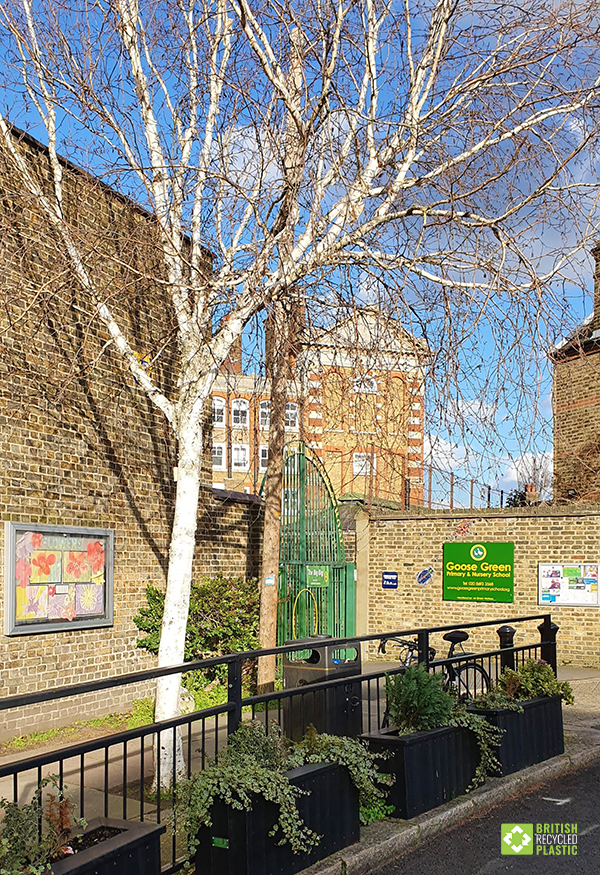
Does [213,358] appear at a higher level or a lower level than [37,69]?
lower

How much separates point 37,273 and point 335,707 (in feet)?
20.0

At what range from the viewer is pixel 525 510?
57.3 feet

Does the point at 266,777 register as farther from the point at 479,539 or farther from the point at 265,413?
the point at 479,539

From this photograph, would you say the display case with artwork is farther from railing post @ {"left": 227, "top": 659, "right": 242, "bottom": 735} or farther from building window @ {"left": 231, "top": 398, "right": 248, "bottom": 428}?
railing post @ {"left": 227, "top": 659, "right": 242, "bottom": 735}

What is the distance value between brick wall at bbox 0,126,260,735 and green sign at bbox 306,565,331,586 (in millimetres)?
1932

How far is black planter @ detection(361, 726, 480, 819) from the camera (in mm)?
6438

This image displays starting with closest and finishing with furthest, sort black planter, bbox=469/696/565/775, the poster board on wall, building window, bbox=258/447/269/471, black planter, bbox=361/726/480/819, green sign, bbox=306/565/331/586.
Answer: black planter, bbox=361/726/480/819
black planter, bbox=469/696/565/775
green sign, bbox=306/565/331/586
building window, bbox=258/447/269/471
the poster board on wall

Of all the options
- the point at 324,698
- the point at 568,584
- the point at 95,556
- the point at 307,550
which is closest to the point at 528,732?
the point at 324,698

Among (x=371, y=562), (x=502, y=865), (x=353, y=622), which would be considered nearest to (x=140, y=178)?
(x=502, y=865)

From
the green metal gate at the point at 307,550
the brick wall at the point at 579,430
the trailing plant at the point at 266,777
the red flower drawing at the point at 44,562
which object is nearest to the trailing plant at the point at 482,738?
the trailing plant at the point at 266,777

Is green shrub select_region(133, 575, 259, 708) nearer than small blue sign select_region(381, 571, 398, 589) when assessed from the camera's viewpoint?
Yes

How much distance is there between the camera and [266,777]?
5145 mm

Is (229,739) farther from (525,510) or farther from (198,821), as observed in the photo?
(525,510)

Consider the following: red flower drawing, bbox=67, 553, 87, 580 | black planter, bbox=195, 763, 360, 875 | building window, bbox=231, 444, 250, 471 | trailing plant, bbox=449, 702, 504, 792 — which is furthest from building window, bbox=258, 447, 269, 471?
black planter, bbox=195, 763, 360, 875
